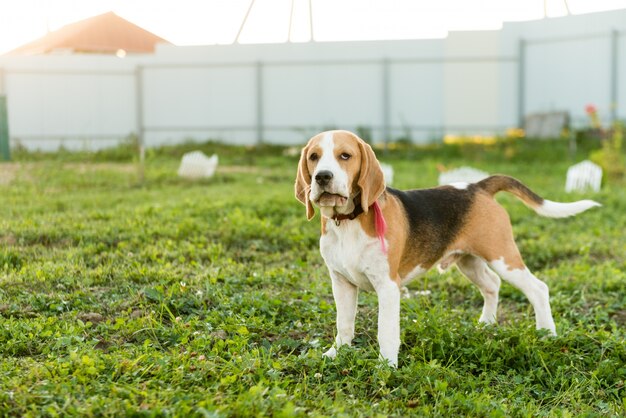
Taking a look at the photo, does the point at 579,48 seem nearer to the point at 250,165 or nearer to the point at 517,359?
the point at 250,165

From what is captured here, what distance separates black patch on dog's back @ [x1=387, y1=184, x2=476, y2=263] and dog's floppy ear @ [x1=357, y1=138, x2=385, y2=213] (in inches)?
18.0

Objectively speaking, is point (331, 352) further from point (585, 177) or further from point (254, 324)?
A: point (585, 177)

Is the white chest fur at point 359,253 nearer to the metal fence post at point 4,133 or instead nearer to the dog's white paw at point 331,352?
the dog's white paw at point 331,352

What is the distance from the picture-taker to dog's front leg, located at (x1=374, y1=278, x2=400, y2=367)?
4812 mm

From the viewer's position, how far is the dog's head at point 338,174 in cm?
454

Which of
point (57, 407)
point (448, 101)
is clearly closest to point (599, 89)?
point (448, 101)

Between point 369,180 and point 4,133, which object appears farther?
point 4,133

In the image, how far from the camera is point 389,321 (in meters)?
4.83

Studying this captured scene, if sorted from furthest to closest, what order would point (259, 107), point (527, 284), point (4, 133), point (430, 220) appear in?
1. point (259, 107)
2. point (4, 133)
3. point (527, 284)
4. point (430, 220)

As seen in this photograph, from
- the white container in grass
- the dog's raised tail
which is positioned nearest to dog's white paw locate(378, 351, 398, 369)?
the dog's raised tail

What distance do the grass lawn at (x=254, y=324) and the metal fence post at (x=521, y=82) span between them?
10.5 metres

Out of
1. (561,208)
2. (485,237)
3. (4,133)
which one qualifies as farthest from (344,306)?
(4,133)

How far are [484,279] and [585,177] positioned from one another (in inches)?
303

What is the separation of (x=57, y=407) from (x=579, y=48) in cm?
1819
